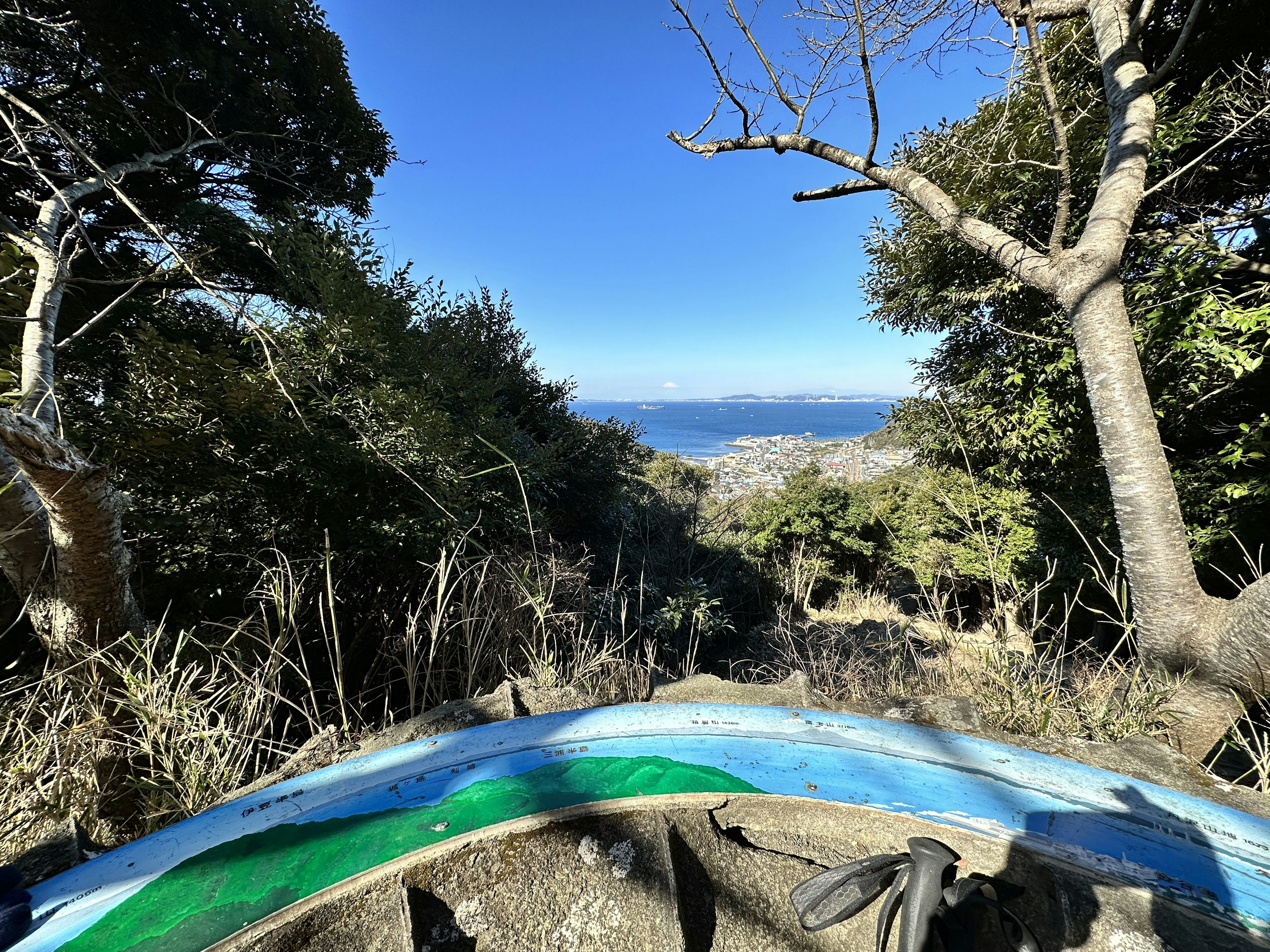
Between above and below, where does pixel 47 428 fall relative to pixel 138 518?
above

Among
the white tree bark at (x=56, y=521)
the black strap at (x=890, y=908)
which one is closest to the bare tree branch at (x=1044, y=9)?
the black strap at (x=890, y=908)

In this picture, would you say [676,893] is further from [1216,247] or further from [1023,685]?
[1216,247]

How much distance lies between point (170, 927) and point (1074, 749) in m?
2.12

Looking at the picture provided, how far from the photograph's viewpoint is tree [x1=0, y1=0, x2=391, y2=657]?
5.59 feet

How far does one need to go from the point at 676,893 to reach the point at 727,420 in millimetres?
44946

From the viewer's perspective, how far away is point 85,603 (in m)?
1.92

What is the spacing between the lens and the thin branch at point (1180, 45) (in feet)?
6.92

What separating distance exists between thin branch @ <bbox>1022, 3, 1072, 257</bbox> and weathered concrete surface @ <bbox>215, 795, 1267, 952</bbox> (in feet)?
10.2

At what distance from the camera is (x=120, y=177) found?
2777mm

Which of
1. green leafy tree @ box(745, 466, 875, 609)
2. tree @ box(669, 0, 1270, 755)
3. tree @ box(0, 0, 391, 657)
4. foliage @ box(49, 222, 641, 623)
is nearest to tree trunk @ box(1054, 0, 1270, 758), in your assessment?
tree @ box(669, 0, 1270, 755)

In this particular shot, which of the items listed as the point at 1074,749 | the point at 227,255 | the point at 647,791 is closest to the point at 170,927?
the point at 647,791

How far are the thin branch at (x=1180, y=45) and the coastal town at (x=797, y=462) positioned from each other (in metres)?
4.11

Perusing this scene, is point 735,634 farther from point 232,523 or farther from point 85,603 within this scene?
point 85,603

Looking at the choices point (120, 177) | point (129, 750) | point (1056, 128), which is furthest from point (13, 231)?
point (1056, 128)
